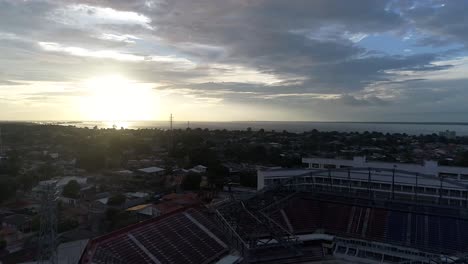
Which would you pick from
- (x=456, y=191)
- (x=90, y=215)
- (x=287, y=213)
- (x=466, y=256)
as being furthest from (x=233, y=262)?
(x=90, y=215)

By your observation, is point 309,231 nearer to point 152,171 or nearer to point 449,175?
point 449,175

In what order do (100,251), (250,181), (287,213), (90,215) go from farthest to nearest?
(250,181) < (90,215) < (287,213) < (100,251)

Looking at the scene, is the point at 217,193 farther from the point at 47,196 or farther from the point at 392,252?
the point at 47,196

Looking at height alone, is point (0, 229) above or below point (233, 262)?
below

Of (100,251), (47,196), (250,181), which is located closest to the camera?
(47,196)

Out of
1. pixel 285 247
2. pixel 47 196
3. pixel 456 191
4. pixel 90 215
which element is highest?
pixel 47 196

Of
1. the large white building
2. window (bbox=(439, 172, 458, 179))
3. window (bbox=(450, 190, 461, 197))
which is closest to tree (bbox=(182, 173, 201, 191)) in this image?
the large white building

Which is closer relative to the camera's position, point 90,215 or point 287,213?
point 287,213
